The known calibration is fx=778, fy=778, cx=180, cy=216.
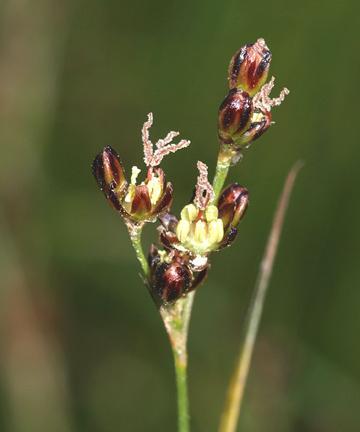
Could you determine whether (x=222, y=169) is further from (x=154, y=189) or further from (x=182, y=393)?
(x=182, y=393)

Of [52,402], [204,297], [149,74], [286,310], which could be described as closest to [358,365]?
[286,310]

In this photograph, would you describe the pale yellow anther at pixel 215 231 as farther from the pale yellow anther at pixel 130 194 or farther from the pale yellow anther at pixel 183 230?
the pale yellow anther at pixel 130 194

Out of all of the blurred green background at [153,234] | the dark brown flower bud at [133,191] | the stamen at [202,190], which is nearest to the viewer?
the stamen at [202,190]

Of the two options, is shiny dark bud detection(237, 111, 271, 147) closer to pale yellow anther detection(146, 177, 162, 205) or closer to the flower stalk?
the flower stalk

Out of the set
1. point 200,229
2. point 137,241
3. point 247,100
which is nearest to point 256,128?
point 247,100

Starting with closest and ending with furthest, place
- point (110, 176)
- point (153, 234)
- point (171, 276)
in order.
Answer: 1. point (171, 276)
2. point (110, 176)
3. point (153, 234)

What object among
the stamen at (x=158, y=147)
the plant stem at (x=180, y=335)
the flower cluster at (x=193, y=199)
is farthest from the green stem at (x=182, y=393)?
the stamen at (x=158, y=147)

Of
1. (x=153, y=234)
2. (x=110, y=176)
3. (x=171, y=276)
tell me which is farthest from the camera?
(x=153, y=234)

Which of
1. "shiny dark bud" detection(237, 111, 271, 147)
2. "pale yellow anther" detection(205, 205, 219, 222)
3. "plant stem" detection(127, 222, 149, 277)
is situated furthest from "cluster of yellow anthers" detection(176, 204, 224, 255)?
"shiny dark bud" detection(237, 111, 271, 147)
